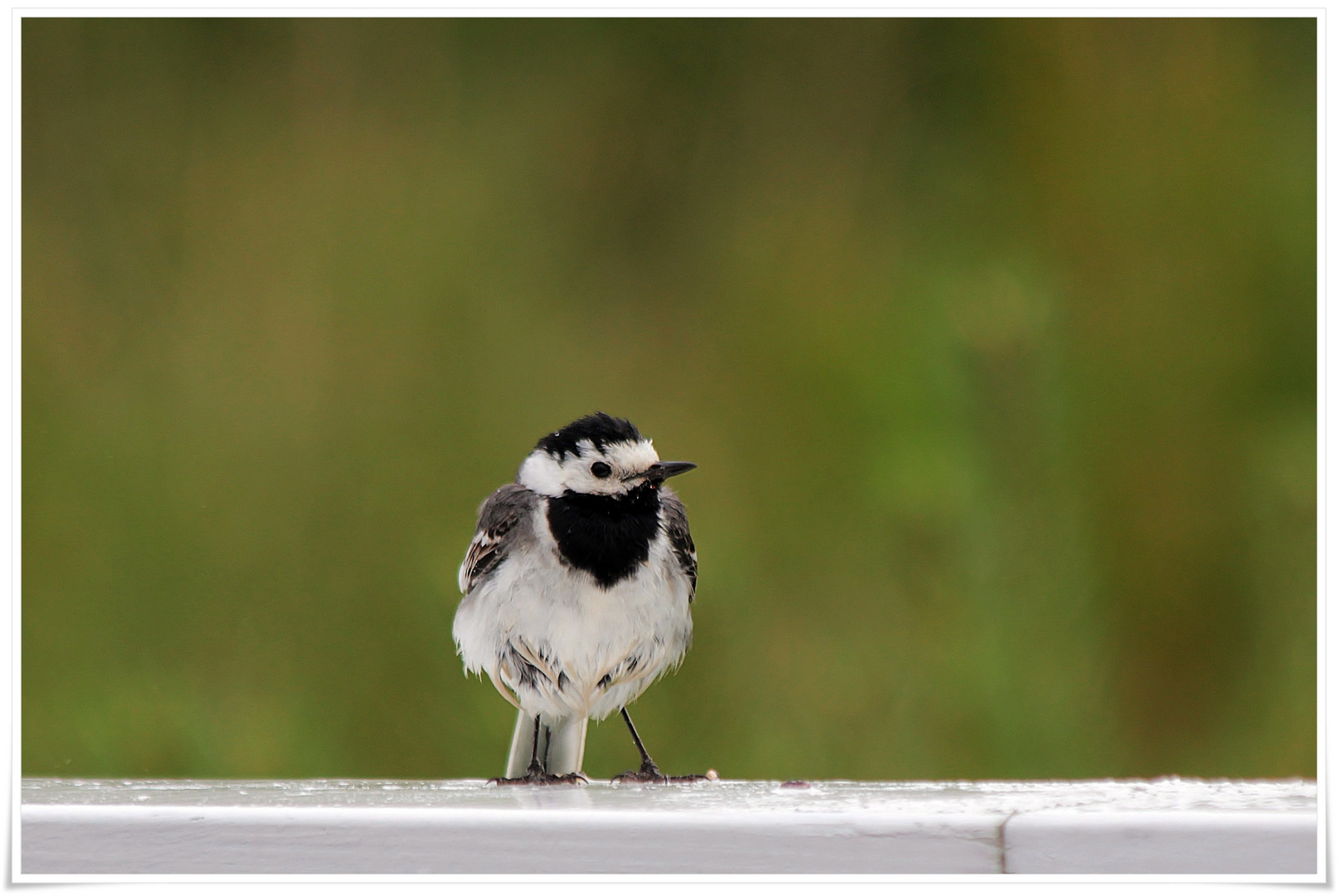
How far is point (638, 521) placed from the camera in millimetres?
1513

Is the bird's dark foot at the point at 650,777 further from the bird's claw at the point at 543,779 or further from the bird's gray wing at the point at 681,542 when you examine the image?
the bird's gray wing at the point at 681,542

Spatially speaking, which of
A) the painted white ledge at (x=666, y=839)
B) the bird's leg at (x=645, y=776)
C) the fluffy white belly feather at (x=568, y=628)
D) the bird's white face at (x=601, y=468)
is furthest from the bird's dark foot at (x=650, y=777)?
the painted white ledge at (x=666, y=839)

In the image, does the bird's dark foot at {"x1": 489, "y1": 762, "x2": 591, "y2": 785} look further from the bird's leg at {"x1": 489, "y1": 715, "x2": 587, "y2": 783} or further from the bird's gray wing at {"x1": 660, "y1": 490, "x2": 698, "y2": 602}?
the bird's gray wing at {"x1": 660, "y1": 490, "x2": 698, "y2": 602}

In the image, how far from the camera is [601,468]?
4.91 ft

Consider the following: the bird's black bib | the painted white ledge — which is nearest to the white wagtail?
the bird's black bib

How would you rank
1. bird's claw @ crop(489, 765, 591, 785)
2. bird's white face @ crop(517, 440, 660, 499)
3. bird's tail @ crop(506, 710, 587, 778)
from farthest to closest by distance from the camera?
bird's tail @ crop(506, 710, 587, 778)
bird's white face @ crop(517, 440, 660, 499)
bird's claw @ crop(489, 765, 591, 785)

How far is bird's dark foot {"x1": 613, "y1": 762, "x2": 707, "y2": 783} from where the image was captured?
4.72ft

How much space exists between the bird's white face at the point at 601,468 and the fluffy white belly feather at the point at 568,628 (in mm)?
48

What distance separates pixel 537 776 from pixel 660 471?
401 millimetres

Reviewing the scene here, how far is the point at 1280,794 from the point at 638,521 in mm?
755

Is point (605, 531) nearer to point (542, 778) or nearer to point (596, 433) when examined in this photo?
point (596, 433)

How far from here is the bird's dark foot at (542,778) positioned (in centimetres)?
138

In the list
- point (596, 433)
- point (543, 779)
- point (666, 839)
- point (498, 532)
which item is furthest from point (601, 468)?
point (666, 839)

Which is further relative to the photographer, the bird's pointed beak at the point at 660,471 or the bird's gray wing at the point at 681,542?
the bird's gray wing at the point at 681,542
